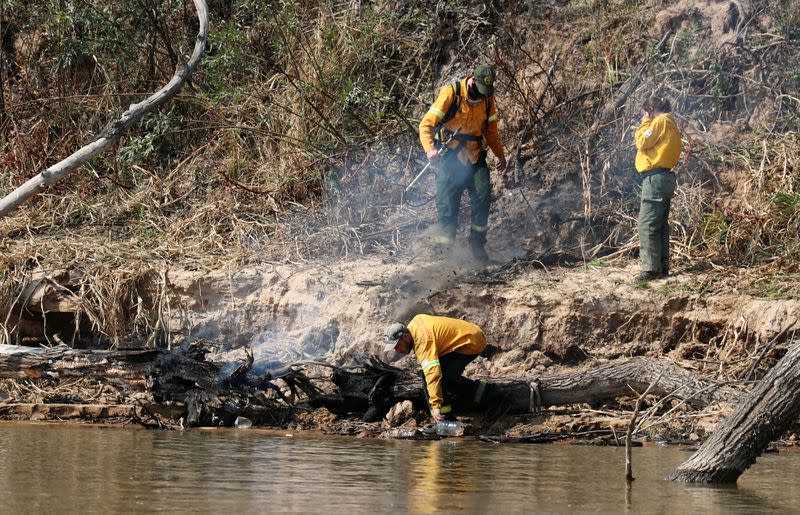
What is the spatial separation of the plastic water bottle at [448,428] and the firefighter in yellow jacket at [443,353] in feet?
0.18

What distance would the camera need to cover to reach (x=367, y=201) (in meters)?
14.1

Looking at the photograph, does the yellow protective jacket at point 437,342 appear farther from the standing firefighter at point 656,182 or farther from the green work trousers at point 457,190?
the green work trousers at point 457,190

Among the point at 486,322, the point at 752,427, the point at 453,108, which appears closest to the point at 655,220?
the point at 486,322

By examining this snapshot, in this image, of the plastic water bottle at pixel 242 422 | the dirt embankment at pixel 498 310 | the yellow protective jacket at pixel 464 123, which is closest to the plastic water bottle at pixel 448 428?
the dirt embankment at pixel 498 310

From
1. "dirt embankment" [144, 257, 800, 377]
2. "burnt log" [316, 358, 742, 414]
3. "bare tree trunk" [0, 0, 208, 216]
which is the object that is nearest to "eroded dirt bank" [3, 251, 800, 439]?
"dirt embankment" [144, 257, 800, 377]

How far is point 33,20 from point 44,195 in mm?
3188

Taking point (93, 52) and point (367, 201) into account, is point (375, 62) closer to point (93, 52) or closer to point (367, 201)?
point (367, 201)

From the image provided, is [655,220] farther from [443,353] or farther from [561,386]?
[443,353]

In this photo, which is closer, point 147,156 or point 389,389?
point 389,389

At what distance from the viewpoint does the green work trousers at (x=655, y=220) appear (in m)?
11.1

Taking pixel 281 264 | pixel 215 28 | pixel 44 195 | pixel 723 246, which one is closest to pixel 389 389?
pixel 281 264

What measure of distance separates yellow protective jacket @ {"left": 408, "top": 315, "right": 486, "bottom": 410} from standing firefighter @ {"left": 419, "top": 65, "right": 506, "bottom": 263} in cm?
237

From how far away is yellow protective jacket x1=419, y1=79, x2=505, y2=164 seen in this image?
38.1 ft

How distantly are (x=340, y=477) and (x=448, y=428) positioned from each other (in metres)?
2.47
